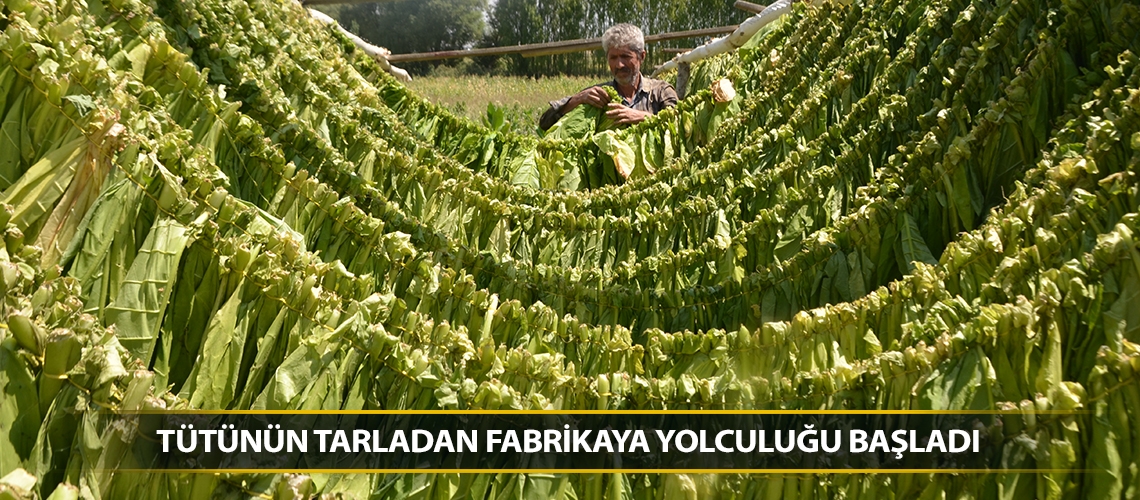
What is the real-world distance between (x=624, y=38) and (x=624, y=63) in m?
0.13

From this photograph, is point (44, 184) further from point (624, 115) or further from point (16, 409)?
point (624, 115)

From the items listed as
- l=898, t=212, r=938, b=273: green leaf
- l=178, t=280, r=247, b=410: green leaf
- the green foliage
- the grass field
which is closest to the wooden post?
the green foliage

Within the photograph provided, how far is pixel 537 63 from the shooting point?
63.6 feet

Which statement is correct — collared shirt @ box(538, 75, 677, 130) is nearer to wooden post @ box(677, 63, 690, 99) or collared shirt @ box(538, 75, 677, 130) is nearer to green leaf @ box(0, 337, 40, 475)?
wooden post @ box(677, 63, 690, 99)

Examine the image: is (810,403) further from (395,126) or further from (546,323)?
(395,126)

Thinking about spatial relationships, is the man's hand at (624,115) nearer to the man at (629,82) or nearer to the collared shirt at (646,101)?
the man at (629,82)

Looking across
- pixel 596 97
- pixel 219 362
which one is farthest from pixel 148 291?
pixel 596 97

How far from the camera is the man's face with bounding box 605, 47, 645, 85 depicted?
4.26 metres

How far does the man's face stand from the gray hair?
0.08 feet

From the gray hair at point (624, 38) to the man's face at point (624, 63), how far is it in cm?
2

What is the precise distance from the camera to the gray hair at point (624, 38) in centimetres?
427

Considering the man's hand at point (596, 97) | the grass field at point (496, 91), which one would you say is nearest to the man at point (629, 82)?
the man's hand at point (596, 97)

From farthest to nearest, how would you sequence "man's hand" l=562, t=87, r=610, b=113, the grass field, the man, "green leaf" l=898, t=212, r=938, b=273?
1. the grass field
2. the man
3. "man's hand" l=562, t=87, r=610, b=113
4. "green leaf" l=898, t=212, r=938, b=273

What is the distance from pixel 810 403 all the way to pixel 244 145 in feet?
4.34
